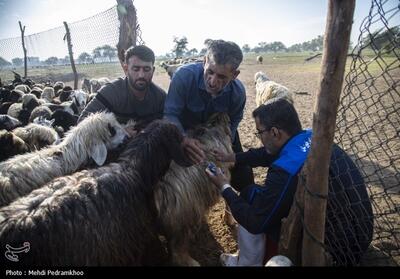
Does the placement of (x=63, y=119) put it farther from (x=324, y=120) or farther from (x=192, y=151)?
(x=324, y=120)

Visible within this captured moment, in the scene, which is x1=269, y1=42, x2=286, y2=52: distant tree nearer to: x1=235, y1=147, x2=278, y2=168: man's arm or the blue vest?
x1=235, y1=147, x2=278, y2=168: man's arm

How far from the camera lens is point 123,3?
541cm

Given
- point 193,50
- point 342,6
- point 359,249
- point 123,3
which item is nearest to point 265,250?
point 359,249

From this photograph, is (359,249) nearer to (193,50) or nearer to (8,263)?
(8,263)

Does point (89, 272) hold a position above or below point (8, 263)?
below

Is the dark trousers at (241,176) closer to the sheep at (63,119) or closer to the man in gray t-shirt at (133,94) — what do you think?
the man in gray t-shirt at (133,94)

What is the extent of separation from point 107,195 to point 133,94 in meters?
2.22

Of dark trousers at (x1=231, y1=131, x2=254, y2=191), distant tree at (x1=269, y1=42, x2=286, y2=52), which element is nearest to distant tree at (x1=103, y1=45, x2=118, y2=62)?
dark trousers at (x1=231, y1=131, x2=254, y2=191)

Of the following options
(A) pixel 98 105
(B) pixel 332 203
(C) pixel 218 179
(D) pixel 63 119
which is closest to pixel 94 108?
(A) pixel 98 105

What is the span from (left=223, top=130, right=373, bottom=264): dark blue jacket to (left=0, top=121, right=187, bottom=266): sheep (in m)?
0.80

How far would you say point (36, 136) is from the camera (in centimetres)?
466

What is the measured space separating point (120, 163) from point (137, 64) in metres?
1.88

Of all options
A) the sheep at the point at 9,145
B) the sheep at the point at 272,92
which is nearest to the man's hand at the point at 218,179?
the sheep at the point at 9,145

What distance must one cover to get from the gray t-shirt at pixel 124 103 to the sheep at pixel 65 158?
584mm
